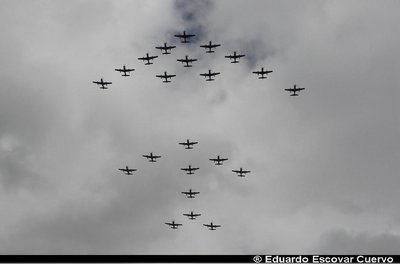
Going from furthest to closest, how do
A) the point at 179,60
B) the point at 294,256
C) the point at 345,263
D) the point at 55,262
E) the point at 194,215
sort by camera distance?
the point at 194,215 → the point at 179,60 → the point at 294,256 → the point at 345,263 → the point at 55,262

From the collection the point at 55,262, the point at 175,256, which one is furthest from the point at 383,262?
the point at 55,262

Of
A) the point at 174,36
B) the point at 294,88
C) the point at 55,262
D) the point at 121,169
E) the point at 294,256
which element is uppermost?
the point at 174,36

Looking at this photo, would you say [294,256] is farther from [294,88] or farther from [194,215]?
[194,215]

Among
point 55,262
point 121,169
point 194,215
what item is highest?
point 121,169

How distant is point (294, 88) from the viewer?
149m

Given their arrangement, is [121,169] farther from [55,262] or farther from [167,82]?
[55,262]

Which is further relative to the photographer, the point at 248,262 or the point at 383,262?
the point at 383,262

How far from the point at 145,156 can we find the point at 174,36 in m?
52.4

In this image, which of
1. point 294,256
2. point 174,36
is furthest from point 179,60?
point 294,256

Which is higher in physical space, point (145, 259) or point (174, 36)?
point (174, 36)

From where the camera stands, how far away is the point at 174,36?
148 m

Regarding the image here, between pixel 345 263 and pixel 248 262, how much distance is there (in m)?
3.41

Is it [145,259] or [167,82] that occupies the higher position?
[167,82]

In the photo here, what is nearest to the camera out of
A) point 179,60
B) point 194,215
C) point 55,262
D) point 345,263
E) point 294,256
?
point 55,262
